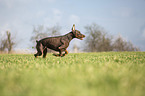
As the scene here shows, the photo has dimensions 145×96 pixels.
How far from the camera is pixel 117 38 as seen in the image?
3900 centimetres

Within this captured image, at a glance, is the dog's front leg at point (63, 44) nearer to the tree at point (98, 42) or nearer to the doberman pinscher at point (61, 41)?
the doberman pinscher at point (61, 41)

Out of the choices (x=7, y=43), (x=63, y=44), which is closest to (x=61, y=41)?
(x=63, y=44)

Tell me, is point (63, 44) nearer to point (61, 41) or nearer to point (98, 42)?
point (61, 41)

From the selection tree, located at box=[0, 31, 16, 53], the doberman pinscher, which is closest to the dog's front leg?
the doberman pinscher

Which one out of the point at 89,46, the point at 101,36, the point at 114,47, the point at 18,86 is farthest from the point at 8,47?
the point at 18,86

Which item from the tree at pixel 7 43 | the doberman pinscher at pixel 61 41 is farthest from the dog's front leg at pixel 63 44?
the tree at pixel 7 43

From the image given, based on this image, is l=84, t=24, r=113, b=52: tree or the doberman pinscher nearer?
the doberman pinscher

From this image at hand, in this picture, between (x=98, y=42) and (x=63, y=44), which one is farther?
(x=98, y=42)

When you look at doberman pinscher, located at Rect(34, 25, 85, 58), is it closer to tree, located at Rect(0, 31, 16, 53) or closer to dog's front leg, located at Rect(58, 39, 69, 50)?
dog's front leg, located at Rect(58, 39, 69, 50)

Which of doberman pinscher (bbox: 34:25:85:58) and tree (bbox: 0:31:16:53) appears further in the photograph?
tree (bbox: 0:31:16:53)

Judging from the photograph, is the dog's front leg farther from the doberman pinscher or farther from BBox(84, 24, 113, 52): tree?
BBox(84, 24, 113, 52): tree

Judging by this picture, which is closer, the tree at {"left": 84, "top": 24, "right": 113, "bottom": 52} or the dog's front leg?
the dog's front leg

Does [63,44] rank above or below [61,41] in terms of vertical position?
below

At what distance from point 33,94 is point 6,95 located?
1.04 feet
